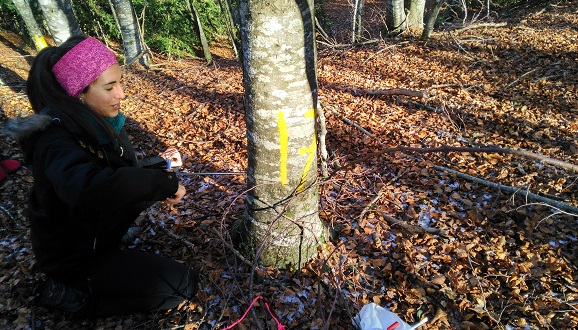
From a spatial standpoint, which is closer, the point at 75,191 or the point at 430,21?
the point at 75,191

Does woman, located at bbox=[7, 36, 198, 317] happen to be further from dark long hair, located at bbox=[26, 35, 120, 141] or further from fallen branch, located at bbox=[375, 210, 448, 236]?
fallen branch, located at bbox=[375, 210, 448, 236]

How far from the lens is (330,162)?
4402mm

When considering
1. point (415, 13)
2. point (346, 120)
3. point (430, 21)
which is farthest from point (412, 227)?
point (415, 13)

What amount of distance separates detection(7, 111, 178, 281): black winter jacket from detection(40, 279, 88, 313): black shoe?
0.34ft

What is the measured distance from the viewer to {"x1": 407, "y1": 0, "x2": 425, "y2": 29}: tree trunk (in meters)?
9.61

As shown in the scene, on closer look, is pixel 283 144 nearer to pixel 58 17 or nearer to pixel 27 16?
pixel 58 17

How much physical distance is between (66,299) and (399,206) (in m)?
3.41

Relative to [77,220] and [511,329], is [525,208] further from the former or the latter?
[77,220]

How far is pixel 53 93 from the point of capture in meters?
1.84

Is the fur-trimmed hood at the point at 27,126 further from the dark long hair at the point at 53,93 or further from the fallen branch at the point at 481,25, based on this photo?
the fallen branch at the point at 481,25

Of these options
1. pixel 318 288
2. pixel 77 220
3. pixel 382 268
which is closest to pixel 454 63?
pixel 382 268

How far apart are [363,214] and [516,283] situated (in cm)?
149

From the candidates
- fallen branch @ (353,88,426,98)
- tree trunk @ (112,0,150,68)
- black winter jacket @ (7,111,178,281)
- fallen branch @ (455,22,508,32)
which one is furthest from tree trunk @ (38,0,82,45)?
fallen branch @ (455,22,508,32)

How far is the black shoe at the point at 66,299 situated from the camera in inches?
92.6
